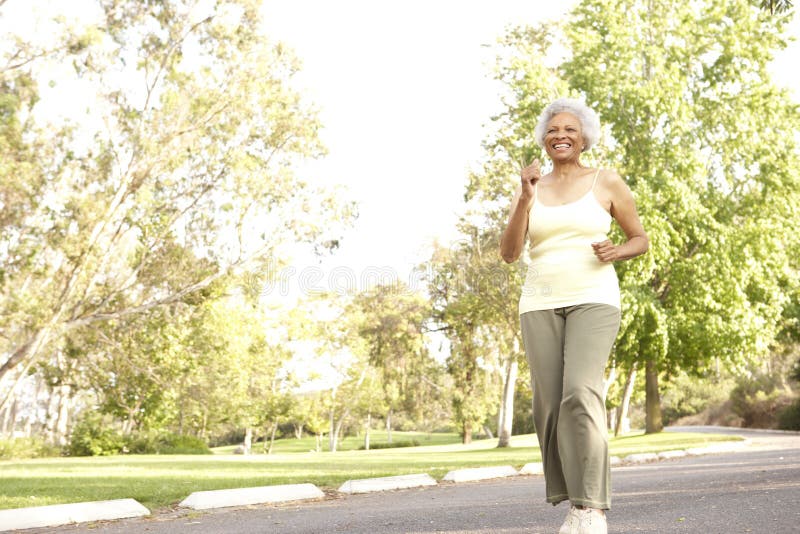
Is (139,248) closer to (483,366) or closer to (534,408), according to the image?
(483,366)

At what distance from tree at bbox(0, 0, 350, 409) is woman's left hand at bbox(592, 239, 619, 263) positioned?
64.8 feet

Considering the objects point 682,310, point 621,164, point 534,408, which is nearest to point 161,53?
point 621,164

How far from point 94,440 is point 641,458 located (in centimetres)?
1998

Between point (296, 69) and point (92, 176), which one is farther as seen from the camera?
point (296, 69)

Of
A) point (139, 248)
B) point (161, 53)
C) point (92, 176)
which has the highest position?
point (161, 53)

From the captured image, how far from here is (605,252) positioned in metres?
4.01

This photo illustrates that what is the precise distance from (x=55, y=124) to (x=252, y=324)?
26.2 metres

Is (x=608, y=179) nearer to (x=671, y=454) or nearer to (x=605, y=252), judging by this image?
(x=605, y=252)

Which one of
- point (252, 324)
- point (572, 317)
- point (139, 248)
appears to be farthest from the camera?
point (252, 324)

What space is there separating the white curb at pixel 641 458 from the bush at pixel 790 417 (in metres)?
21.0

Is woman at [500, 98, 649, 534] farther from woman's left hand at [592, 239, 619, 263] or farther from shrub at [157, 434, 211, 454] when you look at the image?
shrub at [157, 434, 211, 454]

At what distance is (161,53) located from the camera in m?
23.4

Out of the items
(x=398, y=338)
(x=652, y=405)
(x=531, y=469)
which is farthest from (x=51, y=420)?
(x=531, y=469)

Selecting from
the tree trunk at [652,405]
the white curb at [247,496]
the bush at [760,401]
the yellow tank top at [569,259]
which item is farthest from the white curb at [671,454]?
A: the bush at [760,401]
